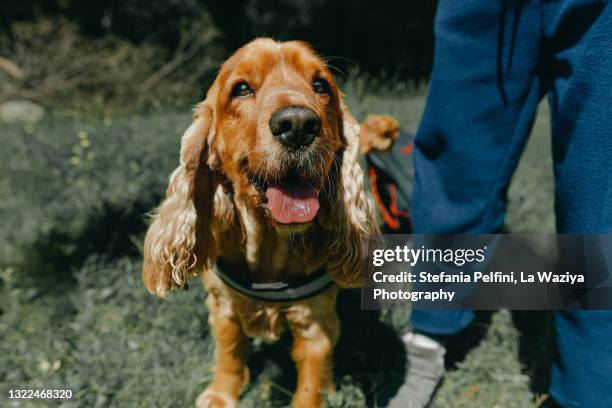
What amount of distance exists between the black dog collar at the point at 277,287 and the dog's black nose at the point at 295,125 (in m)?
0.59

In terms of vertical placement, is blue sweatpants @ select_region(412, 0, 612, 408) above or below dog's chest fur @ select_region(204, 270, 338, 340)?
above

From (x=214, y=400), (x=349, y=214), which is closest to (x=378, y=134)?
(x=349, y=214)

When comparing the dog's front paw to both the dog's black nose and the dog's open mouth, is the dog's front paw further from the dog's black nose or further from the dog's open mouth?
the dog's black nose

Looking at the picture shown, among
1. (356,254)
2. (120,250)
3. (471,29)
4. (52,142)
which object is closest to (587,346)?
(356,254)

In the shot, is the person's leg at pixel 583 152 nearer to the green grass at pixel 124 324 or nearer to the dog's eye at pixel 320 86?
the green grass at pixel 124 324

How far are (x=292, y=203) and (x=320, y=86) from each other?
52cm

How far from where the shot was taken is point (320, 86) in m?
1.77

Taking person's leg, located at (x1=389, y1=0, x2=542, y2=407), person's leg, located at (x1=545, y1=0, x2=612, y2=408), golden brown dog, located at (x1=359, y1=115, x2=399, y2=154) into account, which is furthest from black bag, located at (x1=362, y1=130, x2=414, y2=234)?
person's leg, located at (x1=545, y1=0, x2=612, y2=408)

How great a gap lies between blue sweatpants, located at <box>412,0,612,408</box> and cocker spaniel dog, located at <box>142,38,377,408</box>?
→ 1.12ft

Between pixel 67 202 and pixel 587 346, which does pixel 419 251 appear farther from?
pixel 67 202

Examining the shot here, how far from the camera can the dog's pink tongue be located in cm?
151

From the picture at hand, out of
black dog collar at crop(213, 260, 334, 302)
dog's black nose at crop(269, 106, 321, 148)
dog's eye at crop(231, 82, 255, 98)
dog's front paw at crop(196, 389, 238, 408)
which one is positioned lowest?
dog's front paw at crop(196, 389, 238, 408)

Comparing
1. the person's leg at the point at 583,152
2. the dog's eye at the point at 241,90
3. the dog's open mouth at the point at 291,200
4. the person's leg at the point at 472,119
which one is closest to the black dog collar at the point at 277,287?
the dog's open mouth at the point at 291,200

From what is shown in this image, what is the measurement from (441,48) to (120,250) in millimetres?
2144
